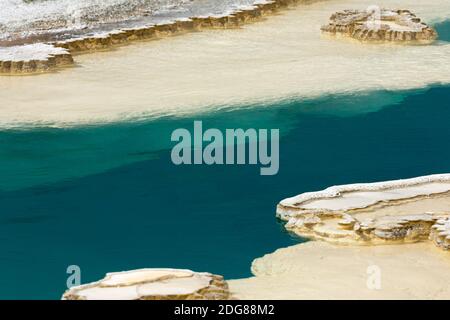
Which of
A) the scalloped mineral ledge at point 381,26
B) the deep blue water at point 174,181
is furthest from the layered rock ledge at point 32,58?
the scalloped mineral ledge at point 381,26

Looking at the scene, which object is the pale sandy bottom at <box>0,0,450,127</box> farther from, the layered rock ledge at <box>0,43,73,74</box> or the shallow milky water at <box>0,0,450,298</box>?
the layered rock ledge at <box>0,43,73,74</box>

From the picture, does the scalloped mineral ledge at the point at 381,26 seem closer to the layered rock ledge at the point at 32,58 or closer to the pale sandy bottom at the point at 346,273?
the layered rock ledge at the point at 32,58

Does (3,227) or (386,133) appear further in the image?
(386,133)

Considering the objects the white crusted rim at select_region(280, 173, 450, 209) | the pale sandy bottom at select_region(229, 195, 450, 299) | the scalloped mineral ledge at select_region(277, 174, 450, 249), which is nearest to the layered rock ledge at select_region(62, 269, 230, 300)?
the pale sandy bottom at select_region(229, 195, 450, 299)

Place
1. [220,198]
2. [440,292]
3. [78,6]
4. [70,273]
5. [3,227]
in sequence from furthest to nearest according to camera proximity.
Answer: [78,6], [220,198], [3,227], [70,273], [440,292]

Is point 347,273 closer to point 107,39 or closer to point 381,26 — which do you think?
point 107,39
